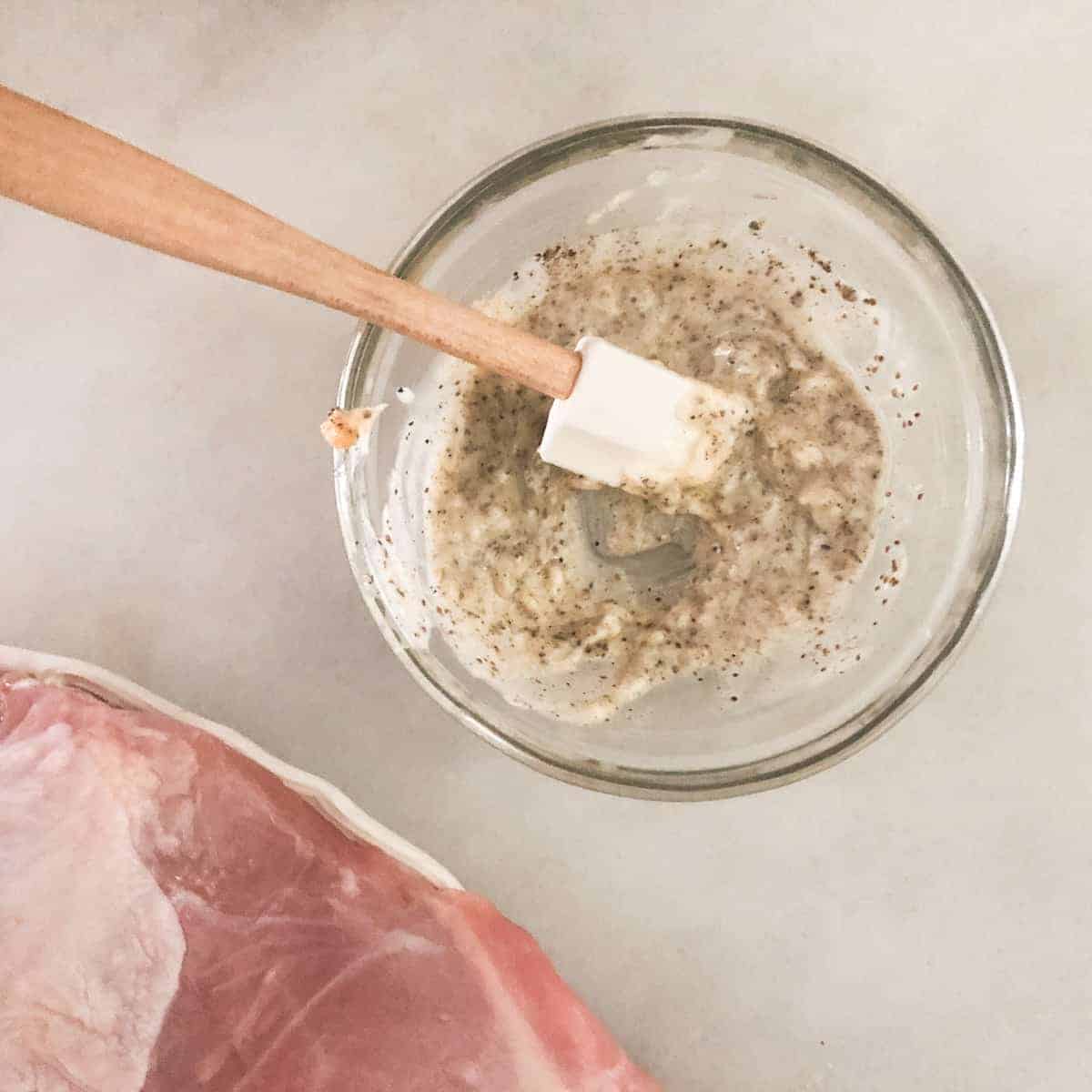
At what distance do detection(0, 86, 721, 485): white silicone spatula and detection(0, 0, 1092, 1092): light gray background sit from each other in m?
0.30

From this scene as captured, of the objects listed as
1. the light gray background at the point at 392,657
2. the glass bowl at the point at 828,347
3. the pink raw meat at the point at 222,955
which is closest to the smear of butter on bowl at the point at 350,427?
the glass bowl at the point at 828,347

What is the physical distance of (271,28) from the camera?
37.7 inches

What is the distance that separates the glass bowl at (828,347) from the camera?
771 millimetres

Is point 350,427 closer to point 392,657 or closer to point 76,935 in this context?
point 392,657

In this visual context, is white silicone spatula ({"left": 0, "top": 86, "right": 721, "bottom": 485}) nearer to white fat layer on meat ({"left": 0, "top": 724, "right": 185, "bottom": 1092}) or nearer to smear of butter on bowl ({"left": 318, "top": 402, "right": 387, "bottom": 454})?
smear of butter on bowl ({"left": 318, "top": 402, "right": 387, "bottom": 454})

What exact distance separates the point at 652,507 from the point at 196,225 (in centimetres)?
44

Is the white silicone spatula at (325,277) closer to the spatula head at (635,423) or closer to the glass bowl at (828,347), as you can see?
the spatula head at (635,423)

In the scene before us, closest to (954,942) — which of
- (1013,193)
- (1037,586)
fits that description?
(1037,586)

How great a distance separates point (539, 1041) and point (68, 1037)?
355 millimetres

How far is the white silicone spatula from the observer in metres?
0.49

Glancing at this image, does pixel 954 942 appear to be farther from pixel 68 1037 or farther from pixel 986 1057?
pixel 68 1037

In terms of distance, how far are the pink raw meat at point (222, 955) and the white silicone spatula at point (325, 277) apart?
0.38 metres

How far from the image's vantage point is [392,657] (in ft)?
3.11

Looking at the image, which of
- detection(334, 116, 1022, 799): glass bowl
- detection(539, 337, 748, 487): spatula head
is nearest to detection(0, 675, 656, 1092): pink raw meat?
detection(334, 116, 1022, 799): glass bowl
